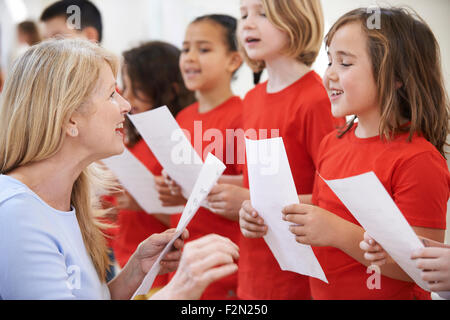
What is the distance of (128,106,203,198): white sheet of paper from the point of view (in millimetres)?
1156

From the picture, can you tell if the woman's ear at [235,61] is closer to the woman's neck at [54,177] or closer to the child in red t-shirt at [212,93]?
the child in red t-shirt at [212,93]

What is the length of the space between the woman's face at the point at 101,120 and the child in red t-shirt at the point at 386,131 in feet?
1.22

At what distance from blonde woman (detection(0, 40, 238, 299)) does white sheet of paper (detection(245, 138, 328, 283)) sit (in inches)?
6.7

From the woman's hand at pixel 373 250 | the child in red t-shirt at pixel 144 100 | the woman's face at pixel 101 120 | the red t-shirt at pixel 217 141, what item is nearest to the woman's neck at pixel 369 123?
the woman's hand at pixel 373 250

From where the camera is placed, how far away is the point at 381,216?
2.55 ft

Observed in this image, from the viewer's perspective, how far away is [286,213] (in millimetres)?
902

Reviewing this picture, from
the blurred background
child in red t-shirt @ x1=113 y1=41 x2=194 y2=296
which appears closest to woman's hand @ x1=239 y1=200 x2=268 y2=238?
the blurred background

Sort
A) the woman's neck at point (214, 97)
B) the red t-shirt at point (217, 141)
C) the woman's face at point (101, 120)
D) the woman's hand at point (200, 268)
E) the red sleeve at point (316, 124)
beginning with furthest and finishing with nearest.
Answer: the woman's neck at point (214, 97), the red t-shirt at point (217, 141), the red sleeve at point (316, 124), the woman's face at point (101, 120), the woman's hand at point (200, 268)

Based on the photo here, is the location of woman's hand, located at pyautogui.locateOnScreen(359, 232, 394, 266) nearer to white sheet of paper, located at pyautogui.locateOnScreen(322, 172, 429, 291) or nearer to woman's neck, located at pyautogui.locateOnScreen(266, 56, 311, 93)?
white sheet of paper, located at pyautogui.locateOnScreen(322, 172, 429, 291)

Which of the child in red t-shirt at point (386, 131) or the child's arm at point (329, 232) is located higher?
the child in red t-shirt at point (386, 131)

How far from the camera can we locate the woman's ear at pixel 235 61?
4.83ft

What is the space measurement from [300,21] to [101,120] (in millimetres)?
513

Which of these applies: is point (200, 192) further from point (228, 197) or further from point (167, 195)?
point (167, 195)

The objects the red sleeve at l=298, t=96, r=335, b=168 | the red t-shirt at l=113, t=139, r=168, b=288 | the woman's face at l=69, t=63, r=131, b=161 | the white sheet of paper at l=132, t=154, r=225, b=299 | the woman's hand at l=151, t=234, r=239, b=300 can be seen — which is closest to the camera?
the woman's hand at l=151, t=234, r=239, b=300
